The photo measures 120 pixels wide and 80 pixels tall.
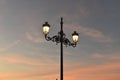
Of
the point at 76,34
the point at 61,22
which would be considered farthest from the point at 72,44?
the point at 61,22

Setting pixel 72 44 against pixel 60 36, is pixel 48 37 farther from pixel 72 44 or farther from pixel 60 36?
pixel 72 44

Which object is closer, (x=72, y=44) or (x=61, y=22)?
(x=61, y=22)

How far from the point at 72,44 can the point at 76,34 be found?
81cm

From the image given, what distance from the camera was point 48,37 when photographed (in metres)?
18.1

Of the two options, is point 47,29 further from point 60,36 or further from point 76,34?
point 76,34

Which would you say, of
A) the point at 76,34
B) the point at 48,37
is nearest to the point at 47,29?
the point at 48,37

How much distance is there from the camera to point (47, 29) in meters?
17.4

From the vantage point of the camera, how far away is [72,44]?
19297 mm

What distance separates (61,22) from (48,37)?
117cm

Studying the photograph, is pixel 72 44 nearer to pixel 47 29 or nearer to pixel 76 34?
pixel 76 34

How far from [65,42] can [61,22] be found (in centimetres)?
136

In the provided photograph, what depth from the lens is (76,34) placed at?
61.7 ft

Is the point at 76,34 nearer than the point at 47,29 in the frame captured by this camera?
No

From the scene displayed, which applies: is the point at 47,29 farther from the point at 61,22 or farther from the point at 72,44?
the point at 72,44
